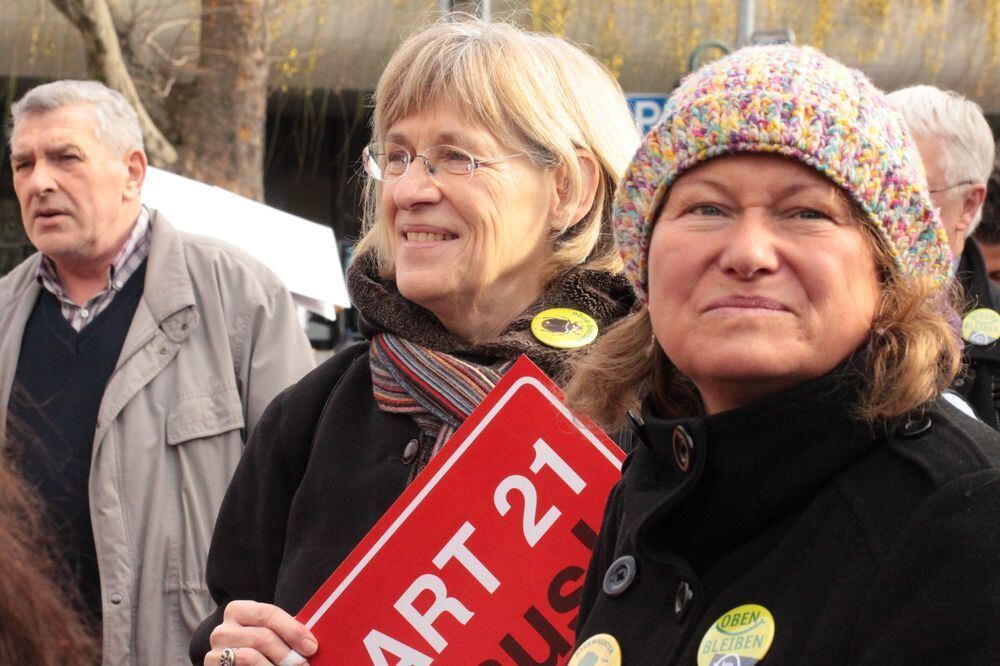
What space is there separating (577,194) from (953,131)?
1554 millimetres

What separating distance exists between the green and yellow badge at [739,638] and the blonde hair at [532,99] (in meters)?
1.08

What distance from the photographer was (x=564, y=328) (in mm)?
2559

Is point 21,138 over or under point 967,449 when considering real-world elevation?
under

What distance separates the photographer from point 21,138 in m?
4.57

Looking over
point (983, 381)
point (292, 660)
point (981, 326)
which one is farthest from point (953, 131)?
point (292, 660)

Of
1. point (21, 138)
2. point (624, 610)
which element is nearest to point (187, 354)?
point (21, 138)

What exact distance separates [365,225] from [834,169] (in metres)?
1.63

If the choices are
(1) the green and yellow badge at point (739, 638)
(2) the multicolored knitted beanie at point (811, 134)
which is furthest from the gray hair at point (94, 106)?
(1) the green and yellow badge at point (739, 638)

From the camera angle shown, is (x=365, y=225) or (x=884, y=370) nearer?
(x=884, y=370)

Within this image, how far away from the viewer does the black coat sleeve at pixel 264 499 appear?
8.82ft

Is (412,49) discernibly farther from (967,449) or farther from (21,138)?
(21,138)

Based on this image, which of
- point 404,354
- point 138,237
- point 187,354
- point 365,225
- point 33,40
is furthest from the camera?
point 33,40

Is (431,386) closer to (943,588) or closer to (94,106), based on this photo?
(943,588)

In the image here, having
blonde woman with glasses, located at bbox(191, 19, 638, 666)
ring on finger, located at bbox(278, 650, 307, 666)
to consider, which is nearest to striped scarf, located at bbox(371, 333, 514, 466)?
blonde woman with glasses, located at bbox(191, 19, 638, 666)
